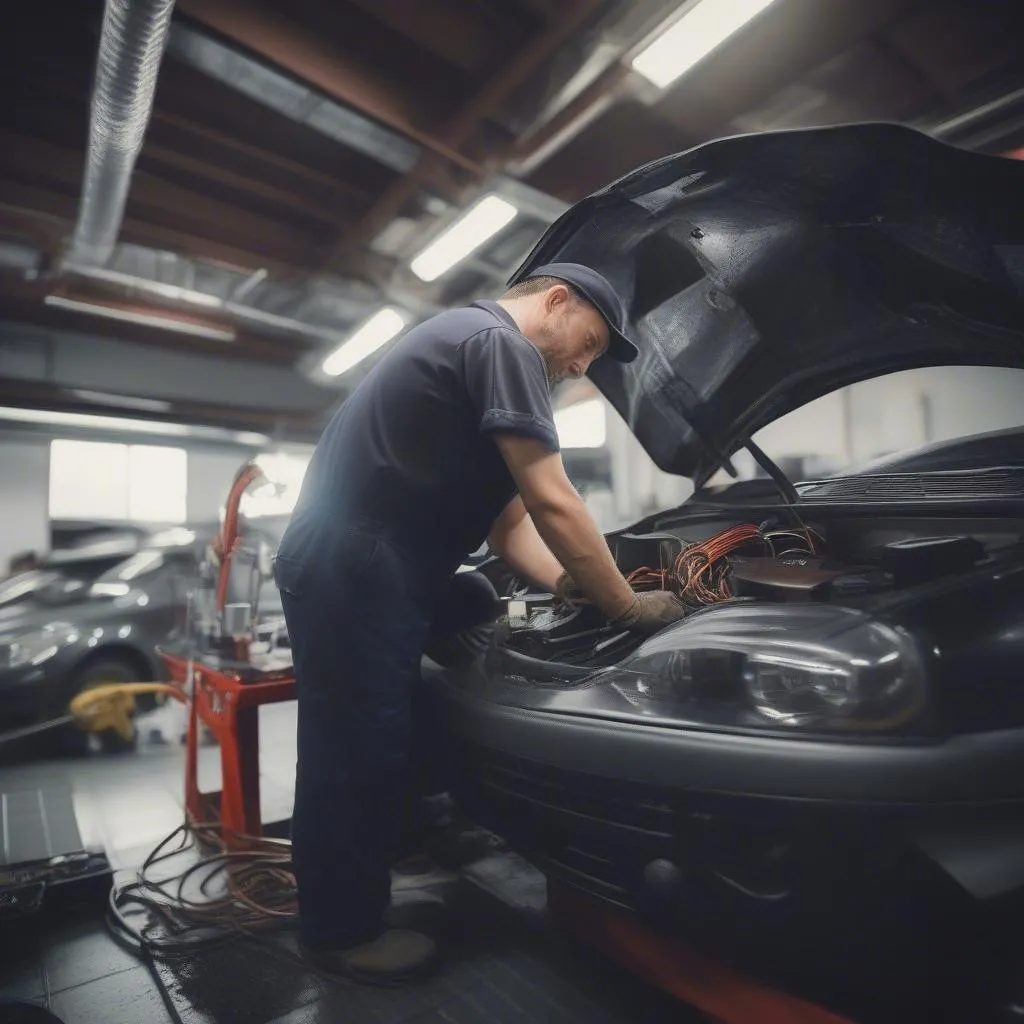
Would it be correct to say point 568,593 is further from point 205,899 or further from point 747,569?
point 205,899

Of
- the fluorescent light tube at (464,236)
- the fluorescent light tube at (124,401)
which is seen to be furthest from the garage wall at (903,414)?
the fluorescent light tube at (124,401)

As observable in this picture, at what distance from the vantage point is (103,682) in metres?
3.63

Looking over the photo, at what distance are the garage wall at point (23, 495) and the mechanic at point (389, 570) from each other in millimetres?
7595

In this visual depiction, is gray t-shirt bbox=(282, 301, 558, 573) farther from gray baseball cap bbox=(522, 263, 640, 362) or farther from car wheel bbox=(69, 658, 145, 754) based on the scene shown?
car wheel bbox=(69, 658, 145, 754)

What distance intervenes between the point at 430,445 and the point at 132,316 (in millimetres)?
5820

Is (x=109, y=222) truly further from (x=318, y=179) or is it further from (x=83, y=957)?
(x=83, y=957)

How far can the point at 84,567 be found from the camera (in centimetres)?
422

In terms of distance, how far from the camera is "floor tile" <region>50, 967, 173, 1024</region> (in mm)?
1276

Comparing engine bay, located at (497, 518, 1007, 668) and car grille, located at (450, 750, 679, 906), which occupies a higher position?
engine bay, located at (497, 518, 1007, 668)

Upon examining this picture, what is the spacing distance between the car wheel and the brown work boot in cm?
255

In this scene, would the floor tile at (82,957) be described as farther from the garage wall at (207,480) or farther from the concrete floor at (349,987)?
the garage wall at (207,480)

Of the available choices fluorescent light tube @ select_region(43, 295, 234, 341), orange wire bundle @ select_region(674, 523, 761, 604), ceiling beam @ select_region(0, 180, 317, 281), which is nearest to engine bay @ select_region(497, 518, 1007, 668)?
orange wire bundle @ select_region(674, 523, 761, 604)

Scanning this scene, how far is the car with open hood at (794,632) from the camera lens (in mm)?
854

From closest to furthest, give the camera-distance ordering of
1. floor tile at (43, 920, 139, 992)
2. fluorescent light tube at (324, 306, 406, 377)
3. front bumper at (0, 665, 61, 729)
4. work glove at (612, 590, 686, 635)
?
Answer: work glove at (612, 590, 686, 635) < floor tile at (43, 920, 139, 992) < front bumper at (0, 665, 61, 729) < fluorescent light tube at (324, 306, 406, 377)
